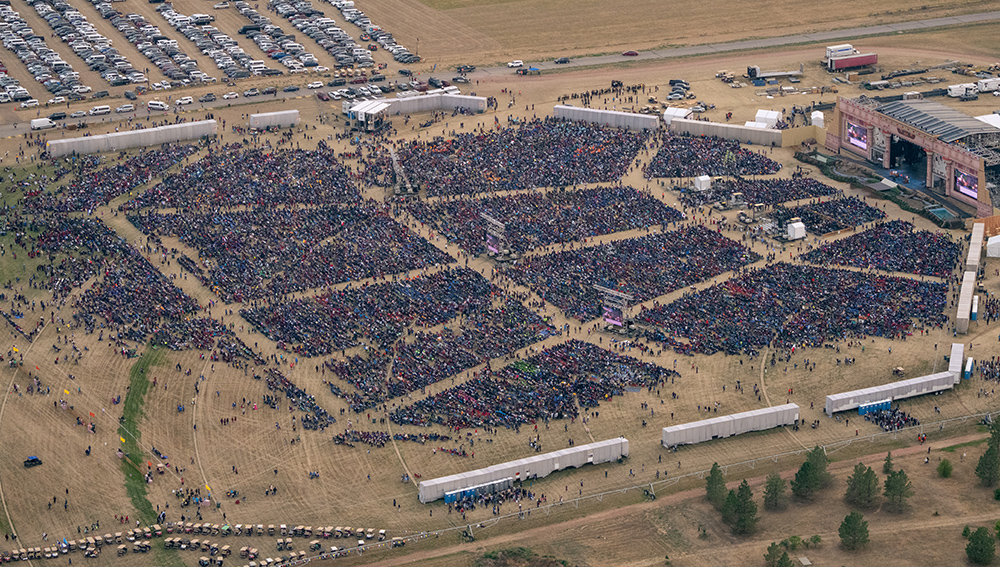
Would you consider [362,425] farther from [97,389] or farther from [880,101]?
[880,101]

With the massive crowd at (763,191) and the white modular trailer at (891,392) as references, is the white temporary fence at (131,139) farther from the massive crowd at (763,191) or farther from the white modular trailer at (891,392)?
the white modular trailer at (891,392)

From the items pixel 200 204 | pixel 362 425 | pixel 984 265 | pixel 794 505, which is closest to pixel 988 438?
pixel 794 505

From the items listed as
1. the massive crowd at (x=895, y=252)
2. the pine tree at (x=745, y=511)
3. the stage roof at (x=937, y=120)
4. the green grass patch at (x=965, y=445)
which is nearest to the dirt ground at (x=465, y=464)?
the green grass patch at (x=965, y=445)

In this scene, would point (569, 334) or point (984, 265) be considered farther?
point (984, 265)

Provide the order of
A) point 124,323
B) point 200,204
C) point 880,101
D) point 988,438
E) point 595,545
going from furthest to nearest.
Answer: point 880,101
point 200,204
point 124,323
point 988,438
point 595,545

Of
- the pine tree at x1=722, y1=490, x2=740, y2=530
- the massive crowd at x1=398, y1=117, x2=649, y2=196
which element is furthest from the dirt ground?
the massive crowd at x1=398, y1=117, x2=649, y2=196

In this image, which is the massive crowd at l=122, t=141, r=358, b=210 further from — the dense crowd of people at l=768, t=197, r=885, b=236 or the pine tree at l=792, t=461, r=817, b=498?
the pine tree at l=792, t=461, r=817, b=498
